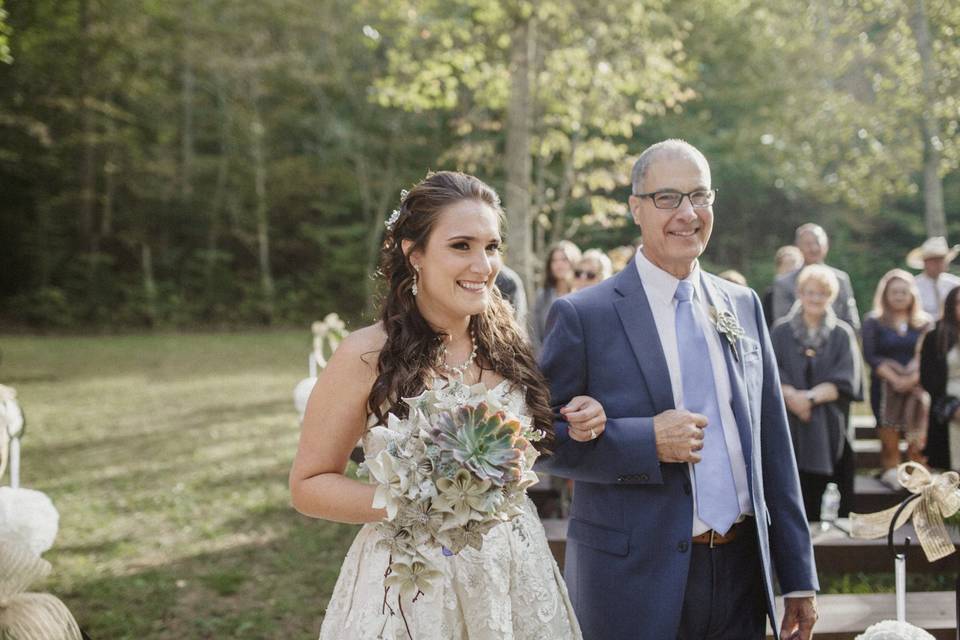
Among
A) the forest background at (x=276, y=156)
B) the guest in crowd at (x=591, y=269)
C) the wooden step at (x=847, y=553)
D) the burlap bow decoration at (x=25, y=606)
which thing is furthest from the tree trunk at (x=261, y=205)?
the burlap bow decoration at (x=25, y=606)

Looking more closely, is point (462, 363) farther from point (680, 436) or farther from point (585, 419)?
point (680, 436)

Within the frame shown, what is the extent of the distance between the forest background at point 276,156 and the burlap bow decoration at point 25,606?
14.9 metres

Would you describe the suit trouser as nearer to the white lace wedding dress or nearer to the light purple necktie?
the light purple necktie

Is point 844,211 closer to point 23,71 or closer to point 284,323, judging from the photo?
point 284,323

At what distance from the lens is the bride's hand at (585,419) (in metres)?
2.31

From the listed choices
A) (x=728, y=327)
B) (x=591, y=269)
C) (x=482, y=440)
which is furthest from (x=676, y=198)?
(x=591, y=269)

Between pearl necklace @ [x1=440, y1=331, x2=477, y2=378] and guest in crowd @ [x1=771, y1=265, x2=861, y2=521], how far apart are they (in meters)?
3.65

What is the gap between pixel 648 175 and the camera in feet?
8.49

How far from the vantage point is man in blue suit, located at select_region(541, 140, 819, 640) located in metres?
2.47

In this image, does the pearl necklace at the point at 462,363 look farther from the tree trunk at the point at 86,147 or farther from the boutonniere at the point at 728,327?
the tree trunk at the point at 86,147

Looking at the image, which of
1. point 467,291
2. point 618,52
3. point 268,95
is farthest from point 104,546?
point 268,95

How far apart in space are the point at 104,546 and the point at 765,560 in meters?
5.32

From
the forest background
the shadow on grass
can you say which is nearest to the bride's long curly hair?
the shadow on grass

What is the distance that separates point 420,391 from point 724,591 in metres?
1.11
